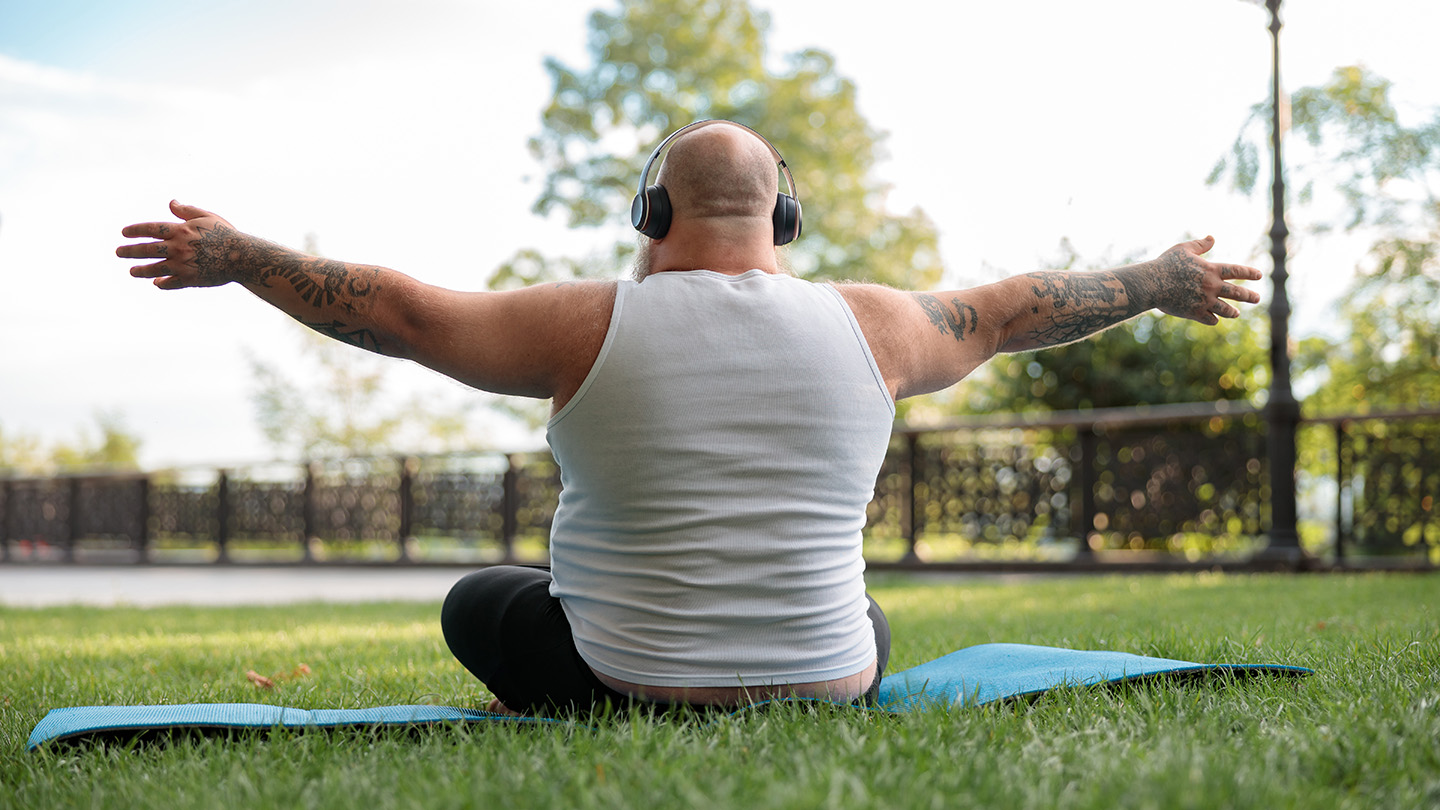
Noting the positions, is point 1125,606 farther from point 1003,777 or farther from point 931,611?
point 1003,777

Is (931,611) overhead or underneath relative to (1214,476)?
underneath

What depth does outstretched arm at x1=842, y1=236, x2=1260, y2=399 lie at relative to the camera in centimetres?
184

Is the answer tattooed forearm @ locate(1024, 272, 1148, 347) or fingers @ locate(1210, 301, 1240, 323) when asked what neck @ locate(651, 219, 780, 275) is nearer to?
tattooed forearm @ locate(1024, 272, 1148, 347)

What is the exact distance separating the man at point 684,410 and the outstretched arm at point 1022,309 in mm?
11

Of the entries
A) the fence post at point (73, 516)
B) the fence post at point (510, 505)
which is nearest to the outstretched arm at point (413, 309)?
the fence post at point (510, 505)

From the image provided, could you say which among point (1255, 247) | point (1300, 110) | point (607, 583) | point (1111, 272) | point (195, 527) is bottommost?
point (195, 527)

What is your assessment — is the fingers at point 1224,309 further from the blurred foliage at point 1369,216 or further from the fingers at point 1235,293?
the blurred foliage at point 1369,216

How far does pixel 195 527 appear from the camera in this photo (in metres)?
14.3

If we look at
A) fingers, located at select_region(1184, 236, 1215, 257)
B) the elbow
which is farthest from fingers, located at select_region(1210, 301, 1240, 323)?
the elbow

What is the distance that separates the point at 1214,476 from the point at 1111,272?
678 centimetres

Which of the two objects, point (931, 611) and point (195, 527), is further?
point (195, 527)

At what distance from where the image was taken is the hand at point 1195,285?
2227mm

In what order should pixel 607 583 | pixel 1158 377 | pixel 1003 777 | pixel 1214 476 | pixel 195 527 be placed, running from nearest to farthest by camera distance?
1. pixel 1003 777
2. pixel 607 583
3. pixel 1214 476
4. pixel 1158 377
5. pixel 195 527

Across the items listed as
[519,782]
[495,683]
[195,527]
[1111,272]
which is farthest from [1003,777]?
[195,527]
